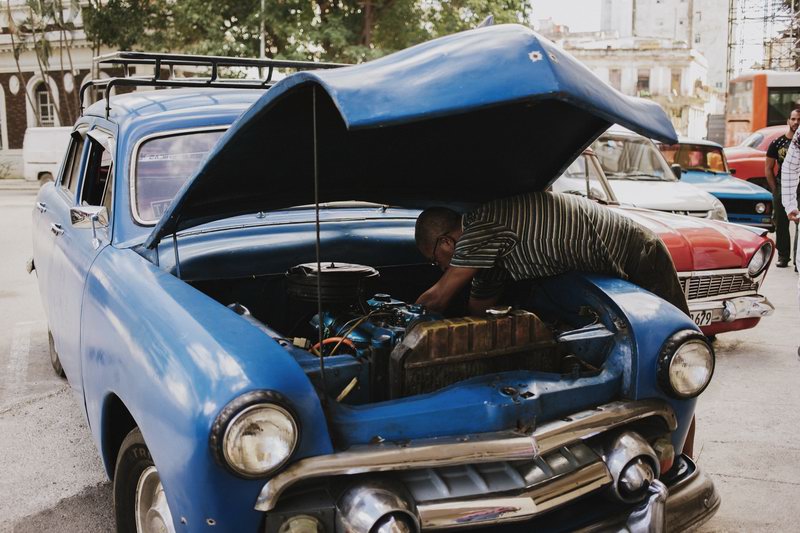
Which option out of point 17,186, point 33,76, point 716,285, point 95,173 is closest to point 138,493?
point 95,173

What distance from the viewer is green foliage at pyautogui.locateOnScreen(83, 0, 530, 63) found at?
67.6 ft

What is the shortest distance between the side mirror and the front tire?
1.15 metres

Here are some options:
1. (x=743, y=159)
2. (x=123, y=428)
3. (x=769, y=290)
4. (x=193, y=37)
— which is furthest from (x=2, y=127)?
(x=123, y=428)

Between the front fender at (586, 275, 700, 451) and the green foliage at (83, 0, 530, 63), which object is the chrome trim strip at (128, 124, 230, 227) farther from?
the green foliage at (83, 0, 530, 63)

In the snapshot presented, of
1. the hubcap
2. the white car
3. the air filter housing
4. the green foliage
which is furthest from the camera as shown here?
the green foliage

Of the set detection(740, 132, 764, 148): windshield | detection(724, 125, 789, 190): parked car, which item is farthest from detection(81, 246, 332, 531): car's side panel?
detection(740, 132, 764, 148): windshield

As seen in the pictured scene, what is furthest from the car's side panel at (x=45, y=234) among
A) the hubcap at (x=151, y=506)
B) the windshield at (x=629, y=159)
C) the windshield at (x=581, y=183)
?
the windshield at (x=629, y=159)

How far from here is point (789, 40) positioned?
4041 cm

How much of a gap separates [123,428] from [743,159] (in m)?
14.5

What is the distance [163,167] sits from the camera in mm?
3664

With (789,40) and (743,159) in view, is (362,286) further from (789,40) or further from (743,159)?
(789,40)

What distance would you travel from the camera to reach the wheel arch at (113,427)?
2838 millimetres

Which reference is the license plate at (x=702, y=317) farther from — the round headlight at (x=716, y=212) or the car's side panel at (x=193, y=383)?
the car's side panel at (x=193, y=383)

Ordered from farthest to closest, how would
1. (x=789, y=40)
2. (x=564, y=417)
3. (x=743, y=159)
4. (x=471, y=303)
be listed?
1. (x=789, y=40)
2. (x=743, y=159)
3. (x=471, y=303)
4. (x=564, y=417)
